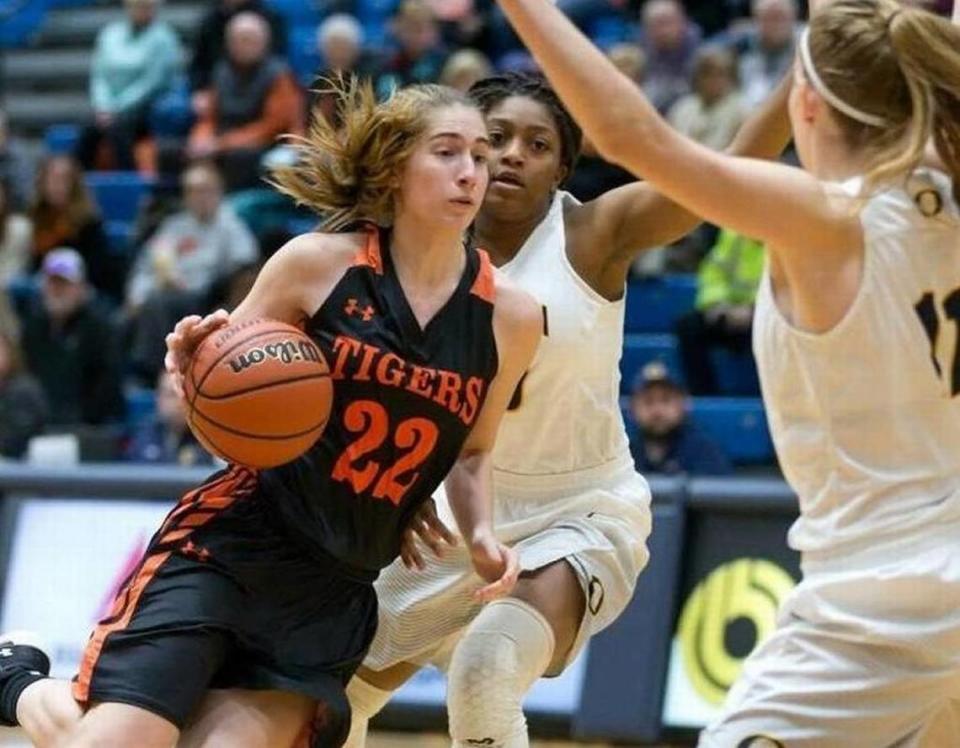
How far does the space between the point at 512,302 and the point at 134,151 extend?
9287 millimetres

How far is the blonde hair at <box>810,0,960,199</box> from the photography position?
135 inches

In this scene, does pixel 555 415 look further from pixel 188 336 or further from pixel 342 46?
pixel 342 46

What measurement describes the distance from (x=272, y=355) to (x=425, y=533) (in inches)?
24.0

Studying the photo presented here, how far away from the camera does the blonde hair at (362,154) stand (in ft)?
14.6

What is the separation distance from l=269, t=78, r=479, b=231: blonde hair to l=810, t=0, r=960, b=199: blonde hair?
3.90ft

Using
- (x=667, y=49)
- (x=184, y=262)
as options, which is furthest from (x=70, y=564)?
(x=667, y=49)

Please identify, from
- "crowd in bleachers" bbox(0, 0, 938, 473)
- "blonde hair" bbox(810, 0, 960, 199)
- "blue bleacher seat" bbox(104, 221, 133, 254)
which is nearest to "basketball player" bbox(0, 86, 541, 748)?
A: "blonde hair" bbox(810, 0, 960, 199)

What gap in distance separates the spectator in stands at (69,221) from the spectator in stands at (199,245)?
69 centimetres

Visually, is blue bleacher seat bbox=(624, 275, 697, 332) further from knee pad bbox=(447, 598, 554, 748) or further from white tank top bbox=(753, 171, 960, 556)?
white tank top bbox=(753, 171, 960, 556)

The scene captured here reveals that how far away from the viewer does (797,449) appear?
11.8 ft

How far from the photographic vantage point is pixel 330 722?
4461 mm

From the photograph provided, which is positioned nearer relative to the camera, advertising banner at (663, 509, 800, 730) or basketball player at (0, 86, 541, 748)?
basketball player at (0, 86, 541, 748)

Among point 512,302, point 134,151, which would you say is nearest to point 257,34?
point 134,151

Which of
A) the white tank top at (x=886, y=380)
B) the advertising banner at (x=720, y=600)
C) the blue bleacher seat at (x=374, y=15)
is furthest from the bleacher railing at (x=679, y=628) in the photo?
the blue bleacher seat at (x=374, y=15)
